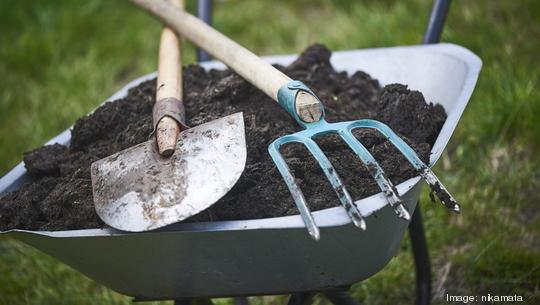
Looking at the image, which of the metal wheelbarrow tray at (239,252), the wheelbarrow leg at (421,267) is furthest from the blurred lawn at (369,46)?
the metal wheelbarrow tray at (239,252)

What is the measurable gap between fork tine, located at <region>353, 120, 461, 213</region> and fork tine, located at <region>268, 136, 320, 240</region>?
0.18 m

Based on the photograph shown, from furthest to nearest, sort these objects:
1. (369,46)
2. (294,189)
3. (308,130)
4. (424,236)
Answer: (369,46), (424,236), (308,130), (294,189)

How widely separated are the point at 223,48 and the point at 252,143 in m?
0.31

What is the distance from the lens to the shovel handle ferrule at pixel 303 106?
3.48 ft

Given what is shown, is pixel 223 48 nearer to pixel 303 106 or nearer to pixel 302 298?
pixel 303 106

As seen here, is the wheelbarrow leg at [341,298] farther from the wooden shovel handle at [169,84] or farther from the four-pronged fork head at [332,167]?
the wooden shovel handle at [169,84]

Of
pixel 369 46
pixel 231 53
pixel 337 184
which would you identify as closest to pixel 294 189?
pixel 337 184

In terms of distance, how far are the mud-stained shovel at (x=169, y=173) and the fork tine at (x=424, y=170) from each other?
0.82 feet

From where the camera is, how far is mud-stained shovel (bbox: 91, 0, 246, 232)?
90 centimetres

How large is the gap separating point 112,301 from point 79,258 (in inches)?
32.1

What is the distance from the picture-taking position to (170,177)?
0.97m

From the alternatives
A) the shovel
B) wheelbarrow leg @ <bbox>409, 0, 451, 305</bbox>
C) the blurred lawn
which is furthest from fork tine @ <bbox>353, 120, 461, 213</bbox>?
the blurred lawn

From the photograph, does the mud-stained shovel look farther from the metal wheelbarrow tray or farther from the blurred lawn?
the blurred lawn

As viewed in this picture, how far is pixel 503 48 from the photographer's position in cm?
240
